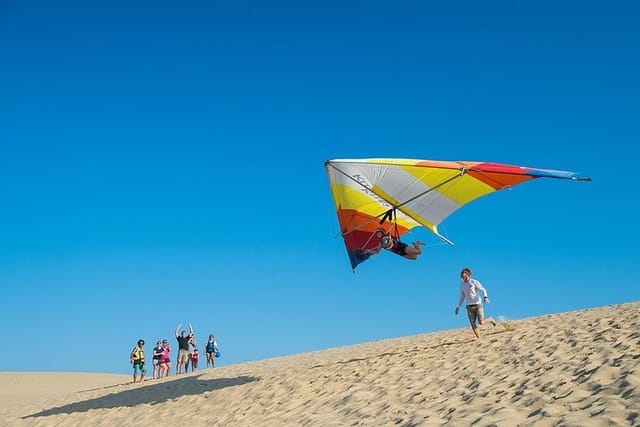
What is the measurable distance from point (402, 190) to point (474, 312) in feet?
9.80

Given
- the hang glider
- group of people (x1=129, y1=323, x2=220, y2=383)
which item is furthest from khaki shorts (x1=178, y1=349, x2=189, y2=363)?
the hang glider

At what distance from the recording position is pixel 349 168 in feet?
36.0

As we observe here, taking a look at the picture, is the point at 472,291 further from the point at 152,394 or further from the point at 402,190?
the point at 152,394

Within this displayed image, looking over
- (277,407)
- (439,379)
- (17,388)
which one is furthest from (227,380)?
(17,388)

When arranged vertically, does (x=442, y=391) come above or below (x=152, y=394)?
below

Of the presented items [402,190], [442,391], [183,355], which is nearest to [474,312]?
[402,190]

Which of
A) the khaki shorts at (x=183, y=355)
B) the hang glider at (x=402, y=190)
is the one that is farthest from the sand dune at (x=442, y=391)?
the khaki shorts at (x=183, y=355)

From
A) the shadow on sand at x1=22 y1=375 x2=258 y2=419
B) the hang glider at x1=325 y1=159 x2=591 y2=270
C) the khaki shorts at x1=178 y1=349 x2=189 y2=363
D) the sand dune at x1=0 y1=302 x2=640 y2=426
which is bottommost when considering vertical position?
the sand dune at x1=0 y1=302 x2=640 y2=426

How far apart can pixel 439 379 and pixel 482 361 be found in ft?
3.15

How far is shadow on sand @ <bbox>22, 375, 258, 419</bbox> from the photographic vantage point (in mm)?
11594

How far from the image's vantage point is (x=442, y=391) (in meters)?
7.05

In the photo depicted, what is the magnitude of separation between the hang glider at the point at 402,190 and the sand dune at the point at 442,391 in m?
2.59

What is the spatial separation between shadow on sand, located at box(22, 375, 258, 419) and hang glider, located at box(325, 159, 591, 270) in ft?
14.1

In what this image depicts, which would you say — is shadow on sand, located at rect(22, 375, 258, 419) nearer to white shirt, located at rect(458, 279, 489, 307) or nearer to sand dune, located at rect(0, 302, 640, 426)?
sand dune, located at rect(0, 302, 640, 426)
